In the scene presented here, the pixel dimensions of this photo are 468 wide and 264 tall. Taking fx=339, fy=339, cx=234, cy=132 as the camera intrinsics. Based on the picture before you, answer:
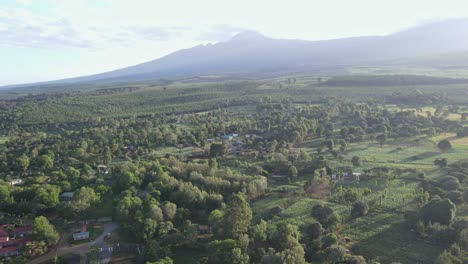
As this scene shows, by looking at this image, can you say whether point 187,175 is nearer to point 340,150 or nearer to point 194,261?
point 194,261

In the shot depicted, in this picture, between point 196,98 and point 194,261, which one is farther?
point 196,98

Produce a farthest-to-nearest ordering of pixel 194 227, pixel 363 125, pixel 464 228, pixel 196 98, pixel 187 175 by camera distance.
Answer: pixel 196 98 → pixel 363 125 → pixel 187 175 → pixel 194 227 → pixel 464 228

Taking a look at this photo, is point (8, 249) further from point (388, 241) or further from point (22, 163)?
point (388, 241)

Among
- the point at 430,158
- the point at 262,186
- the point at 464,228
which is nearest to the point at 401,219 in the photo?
the point at 464,228

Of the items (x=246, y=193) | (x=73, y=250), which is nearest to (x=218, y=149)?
(x=246, y=193)

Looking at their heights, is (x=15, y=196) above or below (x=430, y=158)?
above
